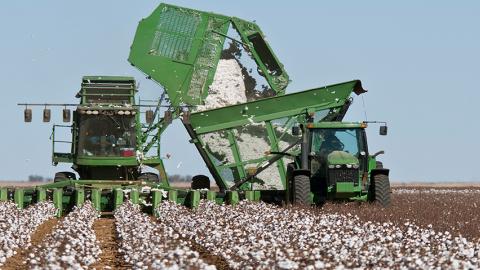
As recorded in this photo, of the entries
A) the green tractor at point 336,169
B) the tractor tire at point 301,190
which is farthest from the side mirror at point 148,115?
the tractor tire at point 301,190

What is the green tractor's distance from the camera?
21.5m

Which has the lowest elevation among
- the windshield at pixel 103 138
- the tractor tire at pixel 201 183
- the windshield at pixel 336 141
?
the tractor tire at pixel 201 183

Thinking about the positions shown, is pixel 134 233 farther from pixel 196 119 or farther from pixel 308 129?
pixel 196 119

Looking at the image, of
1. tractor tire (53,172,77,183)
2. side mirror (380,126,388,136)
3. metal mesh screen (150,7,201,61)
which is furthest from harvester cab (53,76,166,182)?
side mirror (380,126,388,136)

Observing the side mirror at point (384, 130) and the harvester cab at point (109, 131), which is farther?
the harvester cab at point (109, 131)

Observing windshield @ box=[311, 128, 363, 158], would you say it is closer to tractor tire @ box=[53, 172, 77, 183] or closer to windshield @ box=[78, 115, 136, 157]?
windshield @ box=[78, 115, 136, 157]

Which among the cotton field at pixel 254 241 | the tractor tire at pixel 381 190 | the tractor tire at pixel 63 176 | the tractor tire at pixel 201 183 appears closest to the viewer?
the cotton field at pixel 254 241

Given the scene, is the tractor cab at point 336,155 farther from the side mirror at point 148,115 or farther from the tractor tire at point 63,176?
the tractor tire at point 63,176

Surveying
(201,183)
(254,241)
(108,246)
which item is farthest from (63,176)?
(254,241)

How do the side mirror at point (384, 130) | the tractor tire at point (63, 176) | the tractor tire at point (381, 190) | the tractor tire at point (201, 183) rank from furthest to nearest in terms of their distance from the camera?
the tractor tire at point (201, 183)
the tractor tire at point (63, 176)
the side mirror at point (384, 130)
the tractor tire at point (381, 190)

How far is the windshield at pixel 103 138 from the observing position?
1067 inches

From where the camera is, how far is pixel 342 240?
12.9 m

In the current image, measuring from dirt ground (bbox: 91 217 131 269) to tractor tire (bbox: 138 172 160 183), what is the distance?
3186 millimetres

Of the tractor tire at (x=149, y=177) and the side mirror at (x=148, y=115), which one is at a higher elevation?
the side mirror at (x=148, y=115)
